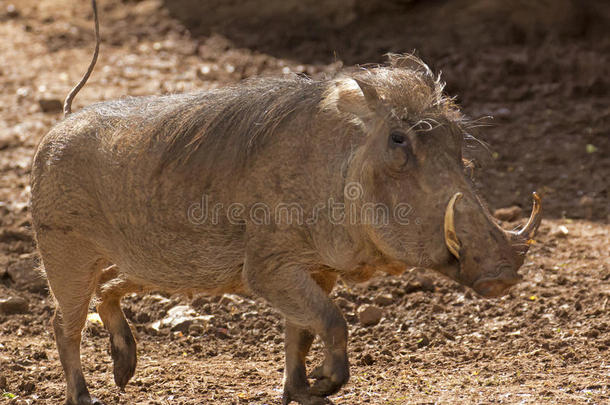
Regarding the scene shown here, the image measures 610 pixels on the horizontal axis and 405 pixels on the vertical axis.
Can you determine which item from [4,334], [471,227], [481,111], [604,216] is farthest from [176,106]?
[481,111]

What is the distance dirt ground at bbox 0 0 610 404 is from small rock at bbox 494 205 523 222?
61 millimetres

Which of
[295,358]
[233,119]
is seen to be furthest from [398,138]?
[295,358]

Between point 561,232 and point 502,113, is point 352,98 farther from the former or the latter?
point 502,113

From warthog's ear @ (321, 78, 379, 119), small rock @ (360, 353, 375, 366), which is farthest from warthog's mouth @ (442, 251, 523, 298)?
small rock @ (360, 353, 375, 366)

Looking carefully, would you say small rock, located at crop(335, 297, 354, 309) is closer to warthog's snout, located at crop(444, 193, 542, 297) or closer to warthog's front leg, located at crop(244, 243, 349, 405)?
warthog's front leg, located at crop(244, 243, 349, 405)

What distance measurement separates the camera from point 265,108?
152 inches

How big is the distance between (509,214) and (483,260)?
308 centimetres

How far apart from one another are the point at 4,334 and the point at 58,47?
5.65 meters

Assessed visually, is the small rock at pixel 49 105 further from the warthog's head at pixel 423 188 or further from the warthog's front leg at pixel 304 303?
the warthog's head at pixel 423 188

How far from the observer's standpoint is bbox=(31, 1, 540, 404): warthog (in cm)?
342

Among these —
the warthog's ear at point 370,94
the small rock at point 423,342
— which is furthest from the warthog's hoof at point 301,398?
the warthog's ear at point 370,94

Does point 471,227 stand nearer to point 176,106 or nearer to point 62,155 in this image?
point 176,106

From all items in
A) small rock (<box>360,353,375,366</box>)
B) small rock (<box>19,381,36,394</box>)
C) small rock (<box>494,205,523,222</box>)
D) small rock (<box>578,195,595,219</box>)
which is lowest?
small rock (<box>578,195,595,219</box>)

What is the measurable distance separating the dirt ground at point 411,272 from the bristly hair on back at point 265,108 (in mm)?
592
